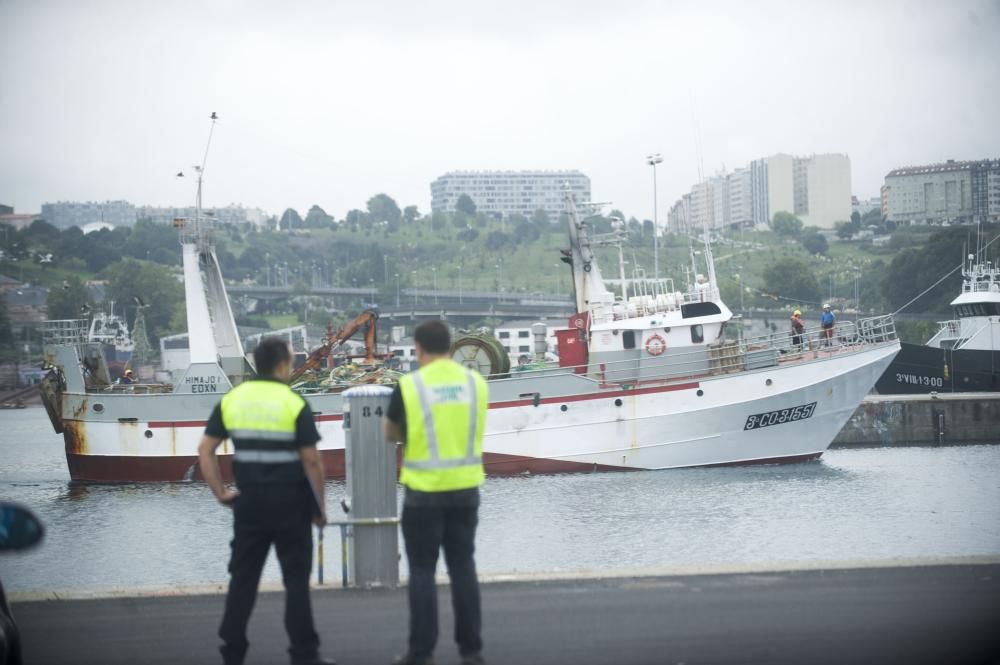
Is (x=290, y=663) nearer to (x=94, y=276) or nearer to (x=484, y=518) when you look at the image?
(x=484, y=518)

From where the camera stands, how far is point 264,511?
22.1ft

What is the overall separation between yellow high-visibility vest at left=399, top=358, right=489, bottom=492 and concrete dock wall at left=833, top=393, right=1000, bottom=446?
31.8 m

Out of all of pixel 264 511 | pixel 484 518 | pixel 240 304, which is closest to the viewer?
pixel 264 511

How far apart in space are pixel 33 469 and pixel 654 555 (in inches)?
1097

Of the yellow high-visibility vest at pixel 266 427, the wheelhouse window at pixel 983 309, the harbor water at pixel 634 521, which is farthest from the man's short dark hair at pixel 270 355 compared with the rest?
the wheelhouse window at pixel 983 309

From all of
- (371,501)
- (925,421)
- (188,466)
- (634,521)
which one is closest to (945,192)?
(925,421)

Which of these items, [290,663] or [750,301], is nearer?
[290,663]

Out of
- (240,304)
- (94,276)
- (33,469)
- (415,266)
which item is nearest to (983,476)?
(33,469)

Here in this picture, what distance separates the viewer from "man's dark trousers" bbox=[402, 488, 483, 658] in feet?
22.0

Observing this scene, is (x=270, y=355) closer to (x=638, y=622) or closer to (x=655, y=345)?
(x=638, y=622)

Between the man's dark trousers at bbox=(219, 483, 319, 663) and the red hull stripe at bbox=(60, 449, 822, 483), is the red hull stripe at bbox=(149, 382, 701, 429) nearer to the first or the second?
the red hull stripe at bbox=(60, 449, 822, 483)

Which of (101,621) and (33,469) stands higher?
(101,621)

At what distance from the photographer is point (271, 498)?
6.72 metres

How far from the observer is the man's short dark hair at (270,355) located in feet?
22.6
